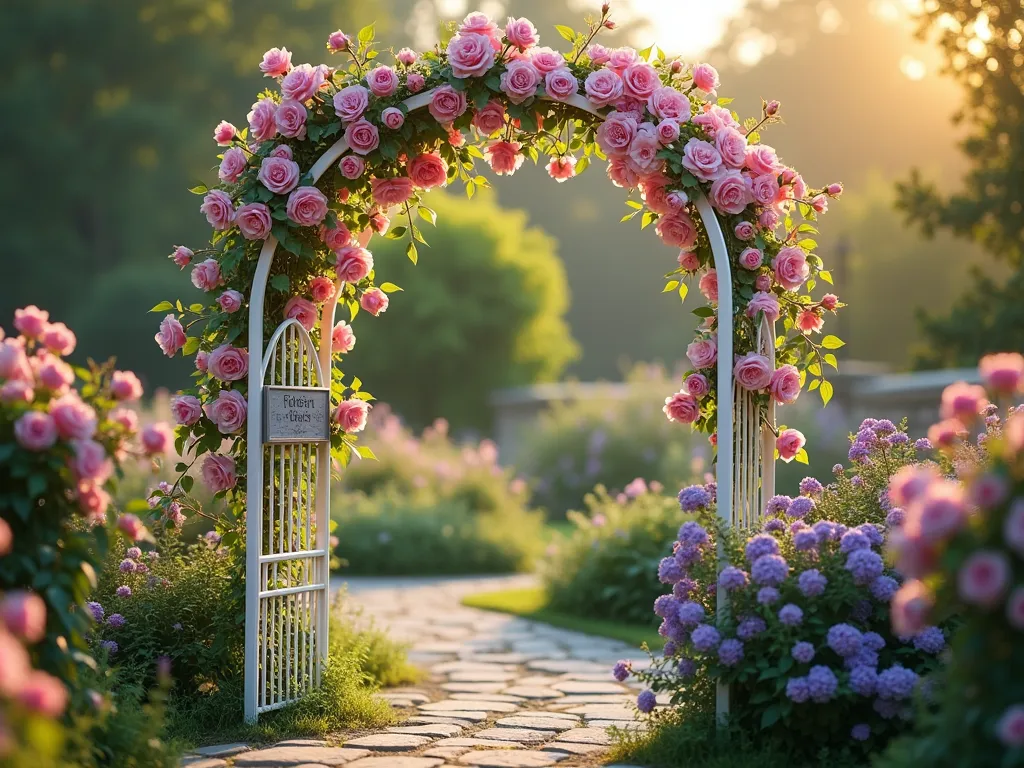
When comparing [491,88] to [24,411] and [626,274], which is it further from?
[626,274]

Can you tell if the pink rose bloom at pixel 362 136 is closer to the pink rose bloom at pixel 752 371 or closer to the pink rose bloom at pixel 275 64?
the pink rose bloom at pixel 275 64

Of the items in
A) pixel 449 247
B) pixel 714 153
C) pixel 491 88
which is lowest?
pixel 714 153

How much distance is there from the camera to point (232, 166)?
4918 mm

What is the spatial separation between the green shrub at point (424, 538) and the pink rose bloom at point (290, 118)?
6223 millimetres

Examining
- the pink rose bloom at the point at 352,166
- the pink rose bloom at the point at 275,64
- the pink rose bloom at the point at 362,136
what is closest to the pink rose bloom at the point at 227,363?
the pink rose bloom at the point at 352,166

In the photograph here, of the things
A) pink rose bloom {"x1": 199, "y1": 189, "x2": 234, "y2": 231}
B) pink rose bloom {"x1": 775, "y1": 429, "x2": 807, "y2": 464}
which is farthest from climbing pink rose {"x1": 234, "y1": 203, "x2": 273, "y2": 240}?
pink rose bloom {"x1": 775, "y1": 429, "x2": 807, "y2": 464}

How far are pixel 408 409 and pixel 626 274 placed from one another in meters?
14.2

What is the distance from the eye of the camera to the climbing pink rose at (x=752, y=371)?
4.56m

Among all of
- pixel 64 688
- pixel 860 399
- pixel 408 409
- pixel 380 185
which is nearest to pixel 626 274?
pixel 408 409

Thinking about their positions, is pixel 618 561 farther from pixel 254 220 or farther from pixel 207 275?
pixel 254 220

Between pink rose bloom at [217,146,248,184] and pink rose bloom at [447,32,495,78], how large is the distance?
996mm

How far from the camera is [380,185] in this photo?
5207 mm

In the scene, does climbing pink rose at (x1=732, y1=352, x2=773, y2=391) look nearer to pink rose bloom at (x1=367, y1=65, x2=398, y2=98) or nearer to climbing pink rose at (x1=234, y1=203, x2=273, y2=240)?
pink rose bloom at (x1=367, y1=65, x2=398, y2=98)

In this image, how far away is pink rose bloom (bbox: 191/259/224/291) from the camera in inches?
196
